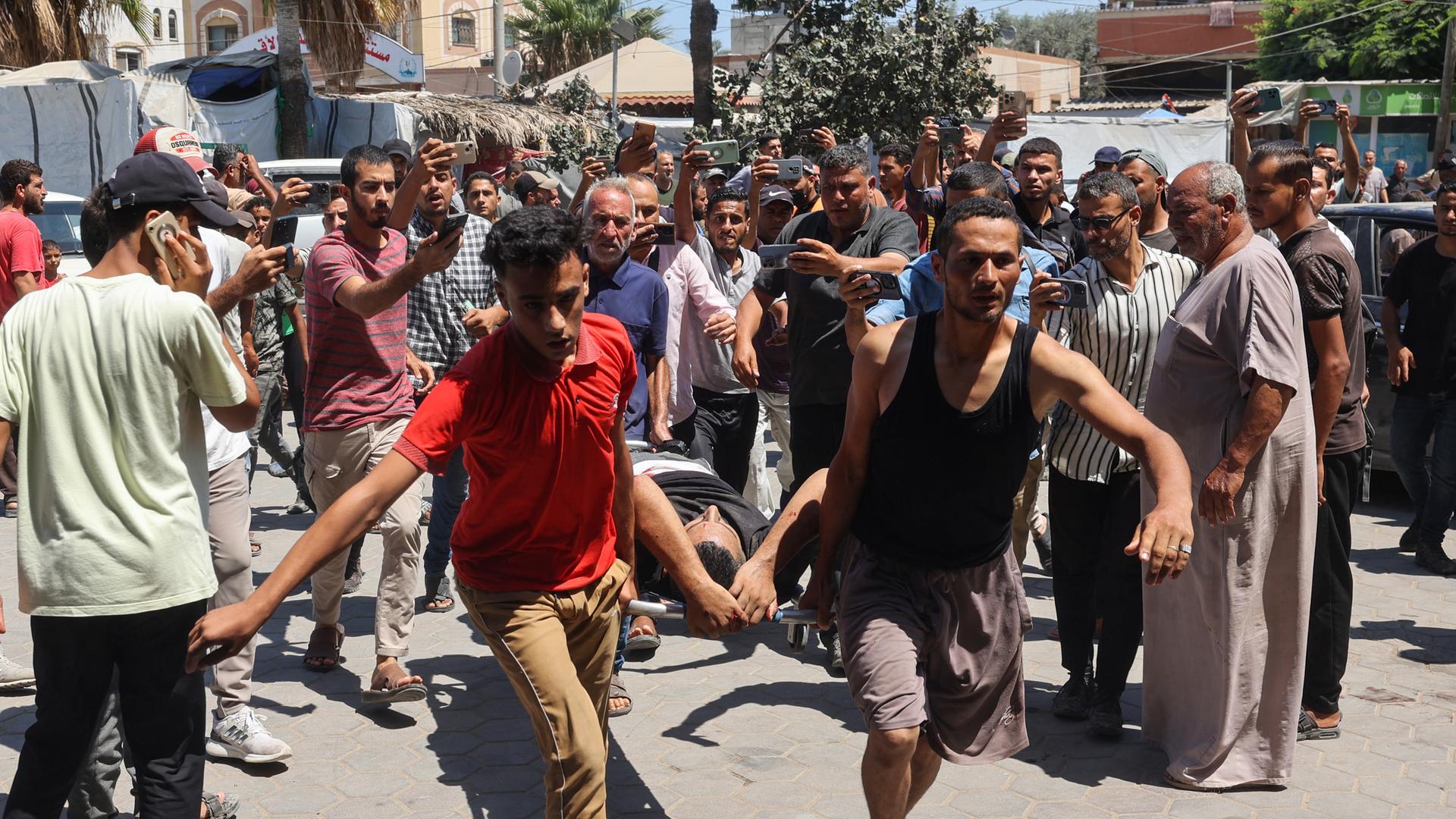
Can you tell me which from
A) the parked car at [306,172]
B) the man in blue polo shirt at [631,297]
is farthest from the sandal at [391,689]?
the parked car at [306,172]

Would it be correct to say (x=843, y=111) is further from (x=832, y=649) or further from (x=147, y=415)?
(x=147, y=415)

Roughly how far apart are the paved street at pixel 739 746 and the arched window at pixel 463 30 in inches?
1825

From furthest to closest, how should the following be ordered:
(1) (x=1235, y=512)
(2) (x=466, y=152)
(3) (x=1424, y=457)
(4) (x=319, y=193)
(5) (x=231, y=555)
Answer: (3) (x=1424, y=457) < (2) (x=466, y=152) < (4) (x=319, y=193) < (5) (x=231, y=555) < (1) (x=1235, y=512)

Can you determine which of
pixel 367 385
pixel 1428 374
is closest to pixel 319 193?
pixel 367 385

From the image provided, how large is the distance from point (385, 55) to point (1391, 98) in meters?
24.4

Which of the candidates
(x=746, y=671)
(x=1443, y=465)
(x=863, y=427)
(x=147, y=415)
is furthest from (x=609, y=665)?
(x=1443, y=465)

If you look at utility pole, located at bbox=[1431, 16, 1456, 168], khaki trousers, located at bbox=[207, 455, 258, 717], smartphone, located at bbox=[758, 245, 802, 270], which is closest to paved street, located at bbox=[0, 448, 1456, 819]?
khaki trousers, located at bbox=[207, 455, 258, 717]

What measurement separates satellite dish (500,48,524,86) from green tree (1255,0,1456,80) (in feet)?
65.3

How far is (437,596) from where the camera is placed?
6715 millimetres

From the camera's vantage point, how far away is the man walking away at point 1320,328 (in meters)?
4.84

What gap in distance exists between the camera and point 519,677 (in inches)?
137

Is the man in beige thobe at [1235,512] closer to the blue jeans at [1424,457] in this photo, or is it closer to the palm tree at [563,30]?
the blue jeans at [1424,457]

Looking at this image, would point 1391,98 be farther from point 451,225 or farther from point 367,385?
point 451,225

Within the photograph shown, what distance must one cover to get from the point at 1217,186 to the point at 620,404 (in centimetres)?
214
